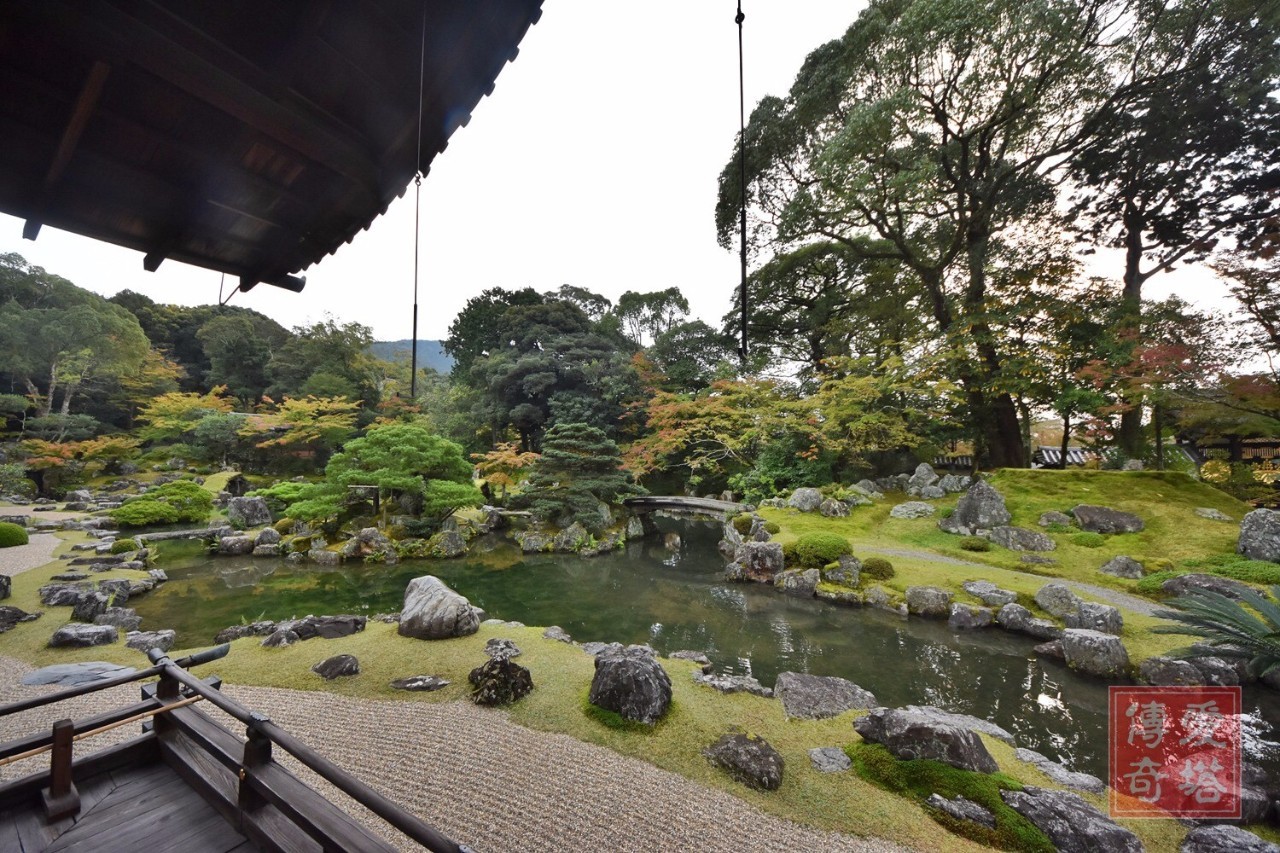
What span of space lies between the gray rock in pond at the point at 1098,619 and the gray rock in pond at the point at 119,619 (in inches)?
496

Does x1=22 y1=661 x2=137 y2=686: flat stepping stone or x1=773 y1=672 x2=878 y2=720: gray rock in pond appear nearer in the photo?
x1=22 y1=661 x2=137 y2=686: flat stepping stone

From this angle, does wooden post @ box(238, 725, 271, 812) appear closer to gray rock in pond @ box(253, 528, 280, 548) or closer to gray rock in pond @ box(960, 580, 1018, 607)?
gray rock in pond @ box(960, 580, 1018, 607)

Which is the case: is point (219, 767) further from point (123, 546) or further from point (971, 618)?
point (123, 546)

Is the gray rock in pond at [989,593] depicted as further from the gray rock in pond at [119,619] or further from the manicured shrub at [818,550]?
the gray rock in pond at [119,619]

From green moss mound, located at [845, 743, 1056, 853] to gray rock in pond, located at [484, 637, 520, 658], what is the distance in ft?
11.8

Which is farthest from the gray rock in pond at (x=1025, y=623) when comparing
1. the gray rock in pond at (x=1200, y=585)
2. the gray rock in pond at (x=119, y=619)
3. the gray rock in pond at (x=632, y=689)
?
the gray rock in pond at (x=119, y=619)

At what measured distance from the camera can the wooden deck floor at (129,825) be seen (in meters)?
1.96

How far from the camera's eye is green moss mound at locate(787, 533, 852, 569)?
859 centimetres

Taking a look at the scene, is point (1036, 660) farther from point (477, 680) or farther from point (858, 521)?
point (477, 680)

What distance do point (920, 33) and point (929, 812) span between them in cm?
1243

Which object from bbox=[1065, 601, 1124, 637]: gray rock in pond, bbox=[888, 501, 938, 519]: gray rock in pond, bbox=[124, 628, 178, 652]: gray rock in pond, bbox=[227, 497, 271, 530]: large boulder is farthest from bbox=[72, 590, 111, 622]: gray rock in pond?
bbox=[888, 501, 938, 519]: gray rock in pond

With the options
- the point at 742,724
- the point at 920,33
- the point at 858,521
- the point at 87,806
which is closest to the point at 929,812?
the point at 742,724

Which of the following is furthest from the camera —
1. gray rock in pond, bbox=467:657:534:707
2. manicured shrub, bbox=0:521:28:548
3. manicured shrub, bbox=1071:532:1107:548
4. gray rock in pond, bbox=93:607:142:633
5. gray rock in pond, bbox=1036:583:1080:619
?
manicured shrub, bbox=0:521:28:548

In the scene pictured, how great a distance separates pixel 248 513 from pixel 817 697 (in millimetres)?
16293
